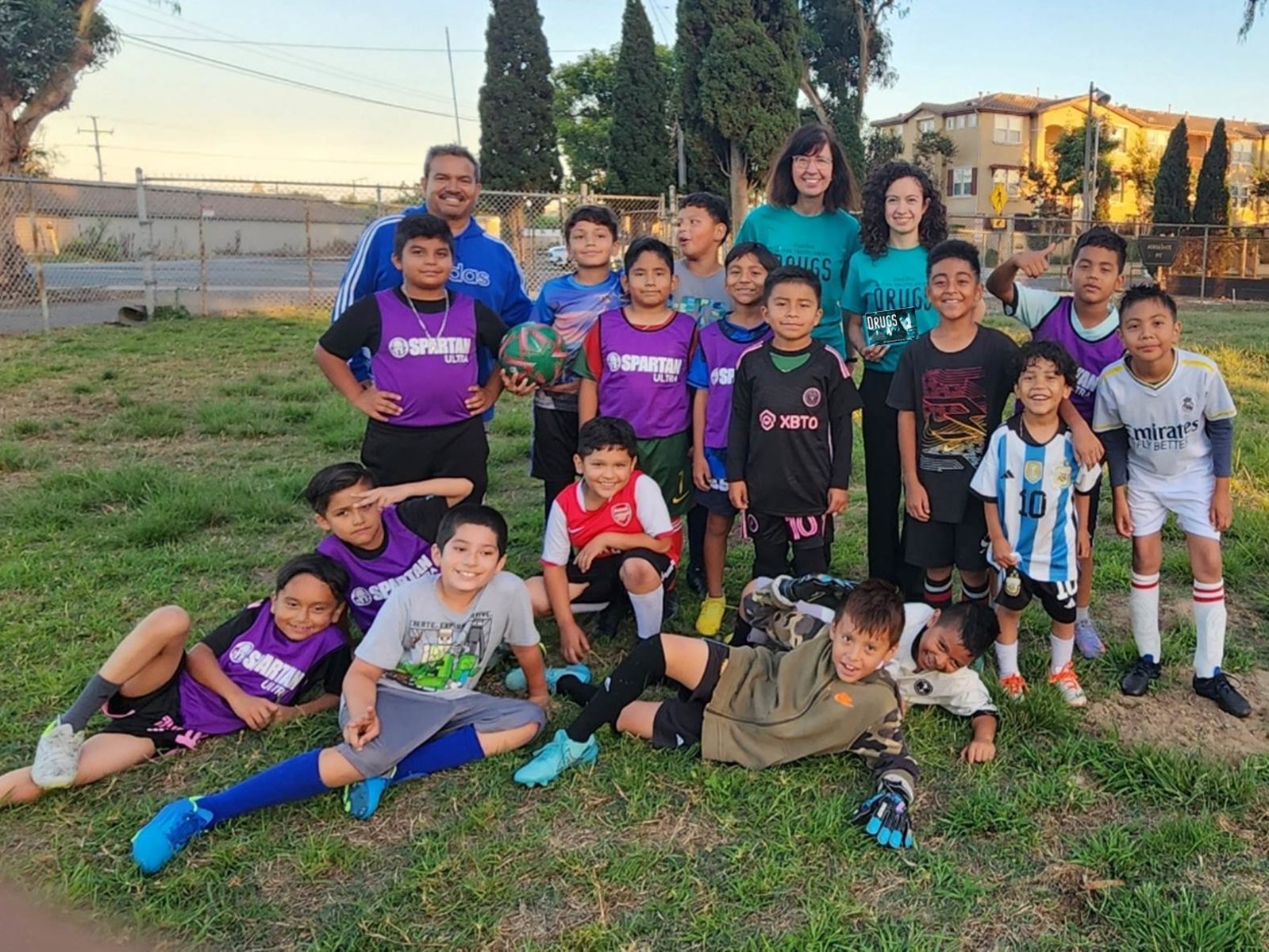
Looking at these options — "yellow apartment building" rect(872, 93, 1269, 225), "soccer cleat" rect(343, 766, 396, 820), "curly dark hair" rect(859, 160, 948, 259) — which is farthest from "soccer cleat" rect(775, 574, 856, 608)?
"yellow apartment building" rect(872, 93, 1269, 225)

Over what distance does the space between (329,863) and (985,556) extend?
2597mm

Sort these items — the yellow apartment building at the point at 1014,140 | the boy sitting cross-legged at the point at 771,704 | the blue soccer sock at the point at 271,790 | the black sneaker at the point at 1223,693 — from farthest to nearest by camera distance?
1. the yellow apartment building at the point at 1014,140
2. the black sneaker at the point at 1223,693
3. the boy sitting cross-legged at the point at 771,704
4. the blue soccer sock at the point at 271,790

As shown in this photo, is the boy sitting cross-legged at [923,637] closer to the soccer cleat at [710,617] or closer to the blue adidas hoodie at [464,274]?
the soccer cleat at [710,617]

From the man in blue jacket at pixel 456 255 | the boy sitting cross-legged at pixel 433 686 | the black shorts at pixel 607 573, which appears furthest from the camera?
the man in blue jacket at pixel 456 255

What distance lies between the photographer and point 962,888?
243cm

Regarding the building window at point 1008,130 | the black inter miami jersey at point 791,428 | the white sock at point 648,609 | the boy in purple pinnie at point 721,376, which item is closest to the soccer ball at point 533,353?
the boy in purple pinnie at point 721,376

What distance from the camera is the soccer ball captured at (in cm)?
387

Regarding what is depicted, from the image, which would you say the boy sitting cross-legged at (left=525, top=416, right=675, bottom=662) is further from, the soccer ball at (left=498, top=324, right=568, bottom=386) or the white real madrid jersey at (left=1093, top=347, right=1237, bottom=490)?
the white real madrid jersey at (left=1093, top=347, right=1237, bottom=490)

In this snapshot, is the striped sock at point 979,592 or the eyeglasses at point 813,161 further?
the eyeglasses at point 813,161

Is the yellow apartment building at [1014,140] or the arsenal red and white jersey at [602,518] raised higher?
the yellow apartment building at [1014,140]

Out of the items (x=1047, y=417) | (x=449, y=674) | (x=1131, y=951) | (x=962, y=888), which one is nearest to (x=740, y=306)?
(x=1047, y=417)

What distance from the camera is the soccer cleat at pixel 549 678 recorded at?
3.54m

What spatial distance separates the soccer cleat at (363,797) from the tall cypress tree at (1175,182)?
37481 mm

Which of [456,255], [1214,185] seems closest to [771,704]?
[456,255]
